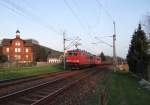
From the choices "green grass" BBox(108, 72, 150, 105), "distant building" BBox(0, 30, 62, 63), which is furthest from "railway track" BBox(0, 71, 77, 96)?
"distant building" BBox(0, 30, 62, 63)

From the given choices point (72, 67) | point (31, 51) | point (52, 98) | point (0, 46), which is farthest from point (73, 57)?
point (0, 46)

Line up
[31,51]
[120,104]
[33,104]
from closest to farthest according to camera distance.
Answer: [33,104]
[120,104]
[31,51]

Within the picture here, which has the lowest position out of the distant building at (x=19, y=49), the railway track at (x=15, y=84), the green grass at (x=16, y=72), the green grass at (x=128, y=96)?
the green grass at (x=128, y=96)

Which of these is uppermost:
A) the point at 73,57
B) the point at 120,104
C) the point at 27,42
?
the point at 27,42

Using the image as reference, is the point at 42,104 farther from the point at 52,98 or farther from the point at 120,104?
the point at 120,104

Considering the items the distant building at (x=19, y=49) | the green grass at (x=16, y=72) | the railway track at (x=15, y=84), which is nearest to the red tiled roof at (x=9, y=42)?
the distant building at (x=19, y=49)

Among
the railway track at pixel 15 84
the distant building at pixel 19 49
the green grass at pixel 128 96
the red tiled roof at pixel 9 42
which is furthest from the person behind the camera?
the red tiled roof at pixel 9 42

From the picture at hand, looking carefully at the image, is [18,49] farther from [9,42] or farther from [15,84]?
[15,84]

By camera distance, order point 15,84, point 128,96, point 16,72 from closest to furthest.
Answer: point 128,96
point 15,84
point 16,72

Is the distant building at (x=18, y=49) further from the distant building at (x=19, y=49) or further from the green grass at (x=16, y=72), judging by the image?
the green grass at (x=16, y=72)

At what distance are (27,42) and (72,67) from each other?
63.1 metres

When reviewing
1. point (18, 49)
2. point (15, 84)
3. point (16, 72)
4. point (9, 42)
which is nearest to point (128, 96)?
point (15, 84)

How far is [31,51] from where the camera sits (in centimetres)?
10812

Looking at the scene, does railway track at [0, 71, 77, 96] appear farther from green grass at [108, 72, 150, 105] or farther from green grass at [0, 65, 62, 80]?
green grass at [108, 72, 150, 105]
